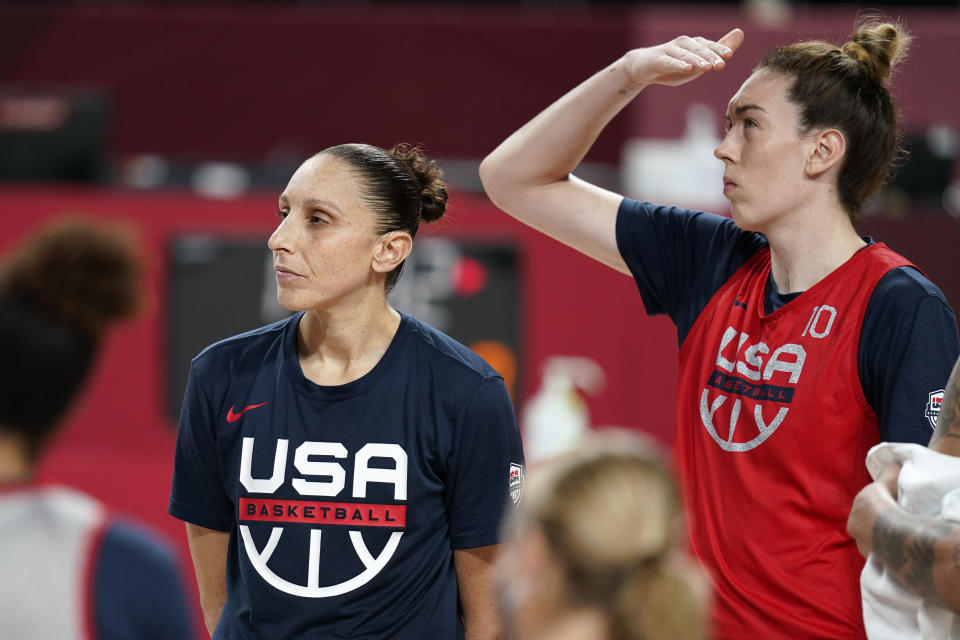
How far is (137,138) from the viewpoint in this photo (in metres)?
6.98

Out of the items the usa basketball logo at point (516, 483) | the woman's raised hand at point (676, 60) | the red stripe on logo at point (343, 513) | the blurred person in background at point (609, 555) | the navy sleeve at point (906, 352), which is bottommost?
the red stripe on logo at point (343, 513)

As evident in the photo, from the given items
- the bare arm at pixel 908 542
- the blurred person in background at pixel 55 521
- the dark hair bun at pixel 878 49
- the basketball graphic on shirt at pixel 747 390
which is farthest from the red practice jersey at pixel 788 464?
the blurred person in background at pixel 55 521

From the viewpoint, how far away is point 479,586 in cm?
216

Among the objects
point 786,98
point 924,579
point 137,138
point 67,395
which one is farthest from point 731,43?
point 137,138

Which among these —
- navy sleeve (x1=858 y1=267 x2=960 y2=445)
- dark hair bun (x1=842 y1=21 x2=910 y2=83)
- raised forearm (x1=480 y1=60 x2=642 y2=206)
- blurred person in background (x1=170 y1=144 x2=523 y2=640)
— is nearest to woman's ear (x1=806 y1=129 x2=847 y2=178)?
dark hair bun (x1=842 y1=21 x2=910 y2=83)

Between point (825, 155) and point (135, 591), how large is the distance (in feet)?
4.69

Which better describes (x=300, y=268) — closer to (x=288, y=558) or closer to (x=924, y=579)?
(x=288, y=558)

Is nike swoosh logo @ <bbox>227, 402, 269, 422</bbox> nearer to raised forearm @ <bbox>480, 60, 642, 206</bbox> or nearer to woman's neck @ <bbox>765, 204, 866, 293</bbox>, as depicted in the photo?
raised forearm @ <bbox>480, 60, 642, 206</bbox>

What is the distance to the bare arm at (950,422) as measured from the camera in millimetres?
1761

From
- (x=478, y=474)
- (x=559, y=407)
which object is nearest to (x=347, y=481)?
(x=478, y=474)

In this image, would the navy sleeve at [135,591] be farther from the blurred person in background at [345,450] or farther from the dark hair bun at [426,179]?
the dark hair bun at [426,179]

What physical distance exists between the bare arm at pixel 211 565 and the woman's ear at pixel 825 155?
1254 millimetres

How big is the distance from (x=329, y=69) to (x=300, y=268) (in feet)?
16.1

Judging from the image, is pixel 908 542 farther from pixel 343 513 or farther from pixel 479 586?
pixel 343 513
